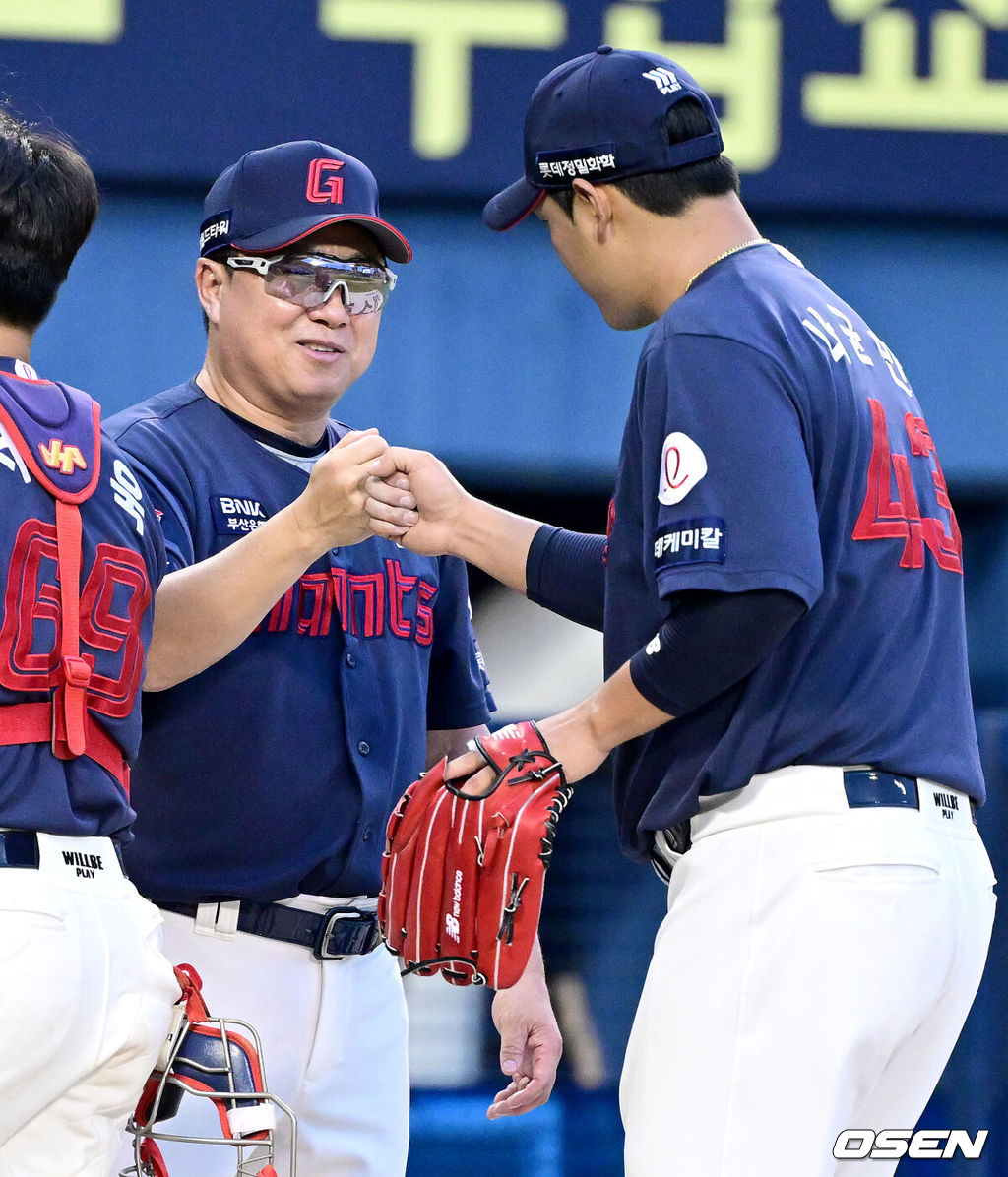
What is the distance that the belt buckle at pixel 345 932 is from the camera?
2.75m

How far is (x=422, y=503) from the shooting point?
2.64m

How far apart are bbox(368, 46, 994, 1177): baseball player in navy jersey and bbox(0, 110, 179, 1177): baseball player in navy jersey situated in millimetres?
523

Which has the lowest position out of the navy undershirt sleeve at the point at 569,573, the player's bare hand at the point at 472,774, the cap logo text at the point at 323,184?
the player's bare hand at the point at 472,774

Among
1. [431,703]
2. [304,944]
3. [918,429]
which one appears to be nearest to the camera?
[918,429]

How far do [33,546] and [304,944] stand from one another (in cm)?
110

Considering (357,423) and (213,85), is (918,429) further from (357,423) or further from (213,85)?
(213,85)

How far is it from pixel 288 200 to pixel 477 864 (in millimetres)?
1247

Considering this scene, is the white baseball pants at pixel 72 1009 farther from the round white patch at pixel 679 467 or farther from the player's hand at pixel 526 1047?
the player's hand at pixel 526 1047

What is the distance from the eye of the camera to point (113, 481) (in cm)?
207

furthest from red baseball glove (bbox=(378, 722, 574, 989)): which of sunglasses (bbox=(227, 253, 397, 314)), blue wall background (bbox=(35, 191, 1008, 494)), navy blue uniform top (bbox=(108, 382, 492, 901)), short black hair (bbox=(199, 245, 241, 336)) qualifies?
blue wall background (bbox=(35, 191, 1008, 494))

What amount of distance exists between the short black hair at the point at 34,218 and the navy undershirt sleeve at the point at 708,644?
88cm

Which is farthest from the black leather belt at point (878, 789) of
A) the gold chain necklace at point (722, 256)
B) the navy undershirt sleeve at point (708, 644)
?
the gold chain necklace at point (722, 256)

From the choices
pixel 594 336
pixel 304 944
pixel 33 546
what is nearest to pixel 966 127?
pixel 594 336

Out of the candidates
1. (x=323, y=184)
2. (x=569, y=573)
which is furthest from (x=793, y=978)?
(x=323, y=184)
